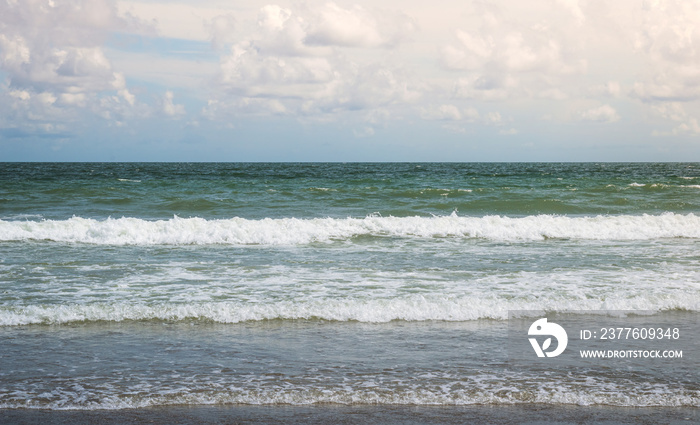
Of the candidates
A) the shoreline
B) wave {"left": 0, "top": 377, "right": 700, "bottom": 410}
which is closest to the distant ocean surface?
wave {"left": 0, "top": 377, "right": 700, "bottom": 410}

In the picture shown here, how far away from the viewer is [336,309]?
8156mm

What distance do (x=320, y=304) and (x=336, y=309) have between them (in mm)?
321

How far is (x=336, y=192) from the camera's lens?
101ft

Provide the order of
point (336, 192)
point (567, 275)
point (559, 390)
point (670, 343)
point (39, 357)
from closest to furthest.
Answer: point (559, 390), point (39, 357), point (670, 343), point (567, 275), point (336, 192)

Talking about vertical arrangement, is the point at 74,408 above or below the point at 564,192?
below

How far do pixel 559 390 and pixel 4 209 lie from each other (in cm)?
2449

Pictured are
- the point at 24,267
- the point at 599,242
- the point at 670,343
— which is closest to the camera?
the point at 670,343

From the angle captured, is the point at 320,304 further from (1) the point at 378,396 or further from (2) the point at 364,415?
(2) the point at 364,415

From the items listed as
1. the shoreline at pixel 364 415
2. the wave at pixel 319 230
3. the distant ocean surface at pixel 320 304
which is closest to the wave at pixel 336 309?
the distant ocean surface at pixel 320 304

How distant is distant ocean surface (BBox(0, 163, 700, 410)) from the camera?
5465 mm

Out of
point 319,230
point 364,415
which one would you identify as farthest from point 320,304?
point 319,230

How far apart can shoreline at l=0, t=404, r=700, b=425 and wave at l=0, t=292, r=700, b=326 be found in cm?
283

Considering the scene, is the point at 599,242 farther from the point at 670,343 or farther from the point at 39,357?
the point at 39,357

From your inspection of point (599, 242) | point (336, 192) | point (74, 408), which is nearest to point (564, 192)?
point (336, 192)
